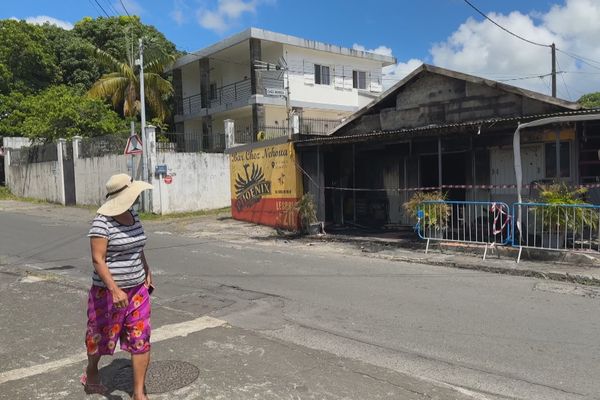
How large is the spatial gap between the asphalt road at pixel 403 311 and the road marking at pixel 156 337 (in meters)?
0.31

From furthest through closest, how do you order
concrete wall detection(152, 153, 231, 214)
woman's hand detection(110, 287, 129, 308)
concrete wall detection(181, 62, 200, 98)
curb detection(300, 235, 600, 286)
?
concrete wall detection(181, 62, 200, 98)
concrete wall detection(152, 153, 231, 214)
curb detection(300, 235, 600, 286)
woman's hand detection(110, 287, 129, 308)

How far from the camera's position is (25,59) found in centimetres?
3403

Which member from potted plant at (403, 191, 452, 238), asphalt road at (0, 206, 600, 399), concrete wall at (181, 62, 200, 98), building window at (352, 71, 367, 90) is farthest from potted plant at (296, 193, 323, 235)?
concrete wall at (181, 62, 200, 98)

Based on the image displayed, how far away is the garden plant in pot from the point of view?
9328 mm

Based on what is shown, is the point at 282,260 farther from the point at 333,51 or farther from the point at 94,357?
the point at 333,51

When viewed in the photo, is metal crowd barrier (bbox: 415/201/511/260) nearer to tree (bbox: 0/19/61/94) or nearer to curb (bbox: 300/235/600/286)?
curb (bbox: 300/235/600/286)

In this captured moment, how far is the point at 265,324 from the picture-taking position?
5918mm

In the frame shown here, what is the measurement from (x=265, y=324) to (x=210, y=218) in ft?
46.5

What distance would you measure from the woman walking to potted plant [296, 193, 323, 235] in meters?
10.7

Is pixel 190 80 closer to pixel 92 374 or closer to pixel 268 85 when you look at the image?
pixel 268 85

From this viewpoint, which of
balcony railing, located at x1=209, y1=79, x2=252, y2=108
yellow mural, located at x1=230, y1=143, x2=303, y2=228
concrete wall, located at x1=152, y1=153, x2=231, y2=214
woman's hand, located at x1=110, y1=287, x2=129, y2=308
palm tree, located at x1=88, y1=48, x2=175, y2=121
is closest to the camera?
woman's hand, located at x1=110, y1=287, x2=129, y2=308

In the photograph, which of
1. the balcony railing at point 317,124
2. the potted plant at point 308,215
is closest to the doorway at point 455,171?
the potted plant at point 308,215

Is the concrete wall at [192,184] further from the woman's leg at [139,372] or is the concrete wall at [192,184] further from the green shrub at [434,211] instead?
the woman's leg at [139,372]

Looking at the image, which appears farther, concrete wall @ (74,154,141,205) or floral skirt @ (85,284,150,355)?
concrete wall @ (74,154,141,205)
